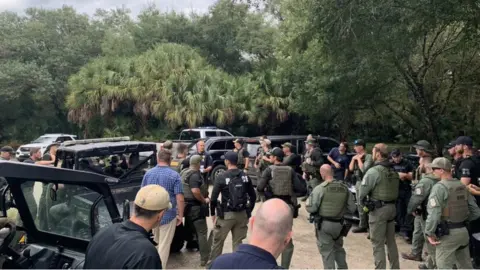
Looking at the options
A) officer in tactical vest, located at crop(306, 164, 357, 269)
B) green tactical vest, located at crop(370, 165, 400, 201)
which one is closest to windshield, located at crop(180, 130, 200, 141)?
green tactical vest, located at crop(370, 165, 400, 201)

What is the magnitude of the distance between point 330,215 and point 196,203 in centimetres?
196

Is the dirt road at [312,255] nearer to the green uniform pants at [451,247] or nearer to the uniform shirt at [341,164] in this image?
the green uniform pants at [451,247]

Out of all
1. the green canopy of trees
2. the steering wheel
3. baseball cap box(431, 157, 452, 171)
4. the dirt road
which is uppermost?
the green canopy of trees

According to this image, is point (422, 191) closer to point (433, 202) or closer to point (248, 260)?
point (433, 202)

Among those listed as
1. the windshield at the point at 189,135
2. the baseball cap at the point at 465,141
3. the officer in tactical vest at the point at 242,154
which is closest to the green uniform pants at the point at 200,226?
the baseball cap at the point at 465,141

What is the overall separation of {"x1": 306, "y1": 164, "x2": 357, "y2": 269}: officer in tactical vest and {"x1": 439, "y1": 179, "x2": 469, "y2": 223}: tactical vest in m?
1.15

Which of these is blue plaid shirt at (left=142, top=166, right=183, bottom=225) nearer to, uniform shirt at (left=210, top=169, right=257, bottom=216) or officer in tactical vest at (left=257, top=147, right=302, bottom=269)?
uniform shirt at (left=210, top=169, right=257, bottom=216)

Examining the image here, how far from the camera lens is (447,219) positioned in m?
4.86

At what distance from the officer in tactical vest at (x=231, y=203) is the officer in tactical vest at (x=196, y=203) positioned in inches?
13.1

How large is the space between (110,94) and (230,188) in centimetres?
1608

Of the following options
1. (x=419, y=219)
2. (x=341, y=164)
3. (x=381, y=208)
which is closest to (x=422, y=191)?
(x=381, y=208)

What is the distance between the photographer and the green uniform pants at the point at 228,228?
580 centimetres

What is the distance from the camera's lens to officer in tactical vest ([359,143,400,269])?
5.78 meters

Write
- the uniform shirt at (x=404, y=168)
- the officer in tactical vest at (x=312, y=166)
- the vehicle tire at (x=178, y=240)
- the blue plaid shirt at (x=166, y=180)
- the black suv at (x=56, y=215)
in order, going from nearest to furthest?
1. the black suv at (x=56, y=215)
2. the blue plaid shirt at (x=166, y=180)
3. the vehicle tire at (x=178, y=240)
4. the uniform shirt at (x=404, y=168)
5. the officer in tactical vest at (x=312, y=166)
